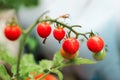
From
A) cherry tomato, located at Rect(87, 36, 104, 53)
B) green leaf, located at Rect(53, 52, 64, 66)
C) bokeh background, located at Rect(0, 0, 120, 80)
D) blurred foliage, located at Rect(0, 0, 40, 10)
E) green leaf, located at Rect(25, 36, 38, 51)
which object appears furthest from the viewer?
blurred foliage, located at Rect(0, 0, 40, 10)

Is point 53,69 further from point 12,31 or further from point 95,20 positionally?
point 95,20

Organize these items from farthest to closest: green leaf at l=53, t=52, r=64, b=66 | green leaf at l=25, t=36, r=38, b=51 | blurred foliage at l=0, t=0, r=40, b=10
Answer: blurred foliage at l=0, t=0, r=40, b=10 < green leaf at l=25, t=36, r=38, b=51 < green leaf at l=53, t=52, r=64, b=66

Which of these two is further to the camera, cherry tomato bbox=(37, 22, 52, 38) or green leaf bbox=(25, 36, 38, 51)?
green leaf bbox=(25, 36, 38, 51)

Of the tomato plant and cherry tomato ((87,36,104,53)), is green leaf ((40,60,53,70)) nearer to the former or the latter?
the tomato plant

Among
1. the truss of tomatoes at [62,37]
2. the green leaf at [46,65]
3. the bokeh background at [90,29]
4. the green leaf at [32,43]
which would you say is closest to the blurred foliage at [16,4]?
the bokeh background at [90,29]

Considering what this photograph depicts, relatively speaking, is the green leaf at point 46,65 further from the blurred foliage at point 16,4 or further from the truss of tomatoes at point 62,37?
the blurred foliage at point 16,4

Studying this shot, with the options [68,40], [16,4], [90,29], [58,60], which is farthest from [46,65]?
[16,4]

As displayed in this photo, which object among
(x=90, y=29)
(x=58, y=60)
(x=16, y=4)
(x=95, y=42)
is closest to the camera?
(x=95, y=42)

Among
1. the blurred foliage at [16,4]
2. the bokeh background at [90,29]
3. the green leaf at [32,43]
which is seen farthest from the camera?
the blurred foliage at [16,4]

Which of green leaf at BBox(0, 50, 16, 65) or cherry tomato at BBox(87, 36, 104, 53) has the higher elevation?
cherry tomato at BBox(87, 36, 104, 53)

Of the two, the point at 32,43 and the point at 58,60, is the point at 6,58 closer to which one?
the point at 58,60

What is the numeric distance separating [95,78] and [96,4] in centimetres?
29

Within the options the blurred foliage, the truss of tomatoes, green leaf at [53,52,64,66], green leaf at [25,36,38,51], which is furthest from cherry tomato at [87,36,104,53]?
the blurred foliage

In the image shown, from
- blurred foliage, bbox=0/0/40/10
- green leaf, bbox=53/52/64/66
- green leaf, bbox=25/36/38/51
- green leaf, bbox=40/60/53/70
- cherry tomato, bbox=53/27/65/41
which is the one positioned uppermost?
cherry tomato, bbox=53/27/65/41
